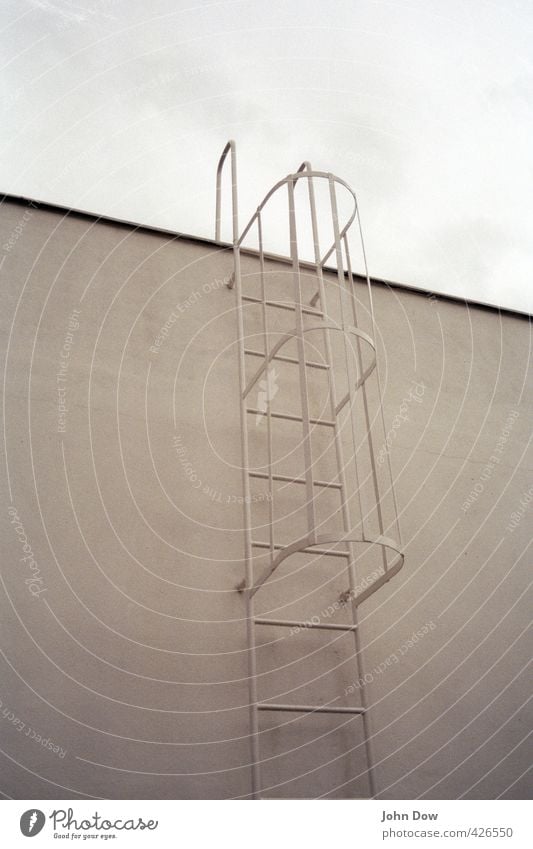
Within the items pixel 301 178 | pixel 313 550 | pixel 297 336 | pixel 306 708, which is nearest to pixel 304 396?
pixel 297 336

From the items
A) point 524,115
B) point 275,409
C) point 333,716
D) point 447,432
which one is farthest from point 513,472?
point 524,115

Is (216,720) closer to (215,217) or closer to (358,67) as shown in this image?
(215,217)

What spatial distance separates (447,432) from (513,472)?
30 centimetres

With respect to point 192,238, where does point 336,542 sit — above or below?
below

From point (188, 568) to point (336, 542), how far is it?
0.46m

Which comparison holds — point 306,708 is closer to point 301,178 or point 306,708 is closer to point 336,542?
point 336,542

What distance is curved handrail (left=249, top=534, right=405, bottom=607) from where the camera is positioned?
2164 mm

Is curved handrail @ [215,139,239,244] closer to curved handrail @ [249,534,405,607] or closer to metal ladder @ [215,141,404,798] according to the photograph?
metal ladder @ [215,141,404,798]

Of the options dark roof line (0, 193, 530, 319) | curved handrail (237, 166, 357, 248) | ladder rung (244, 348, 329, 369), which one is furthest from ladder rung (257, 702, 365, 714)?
dark roof line (0, 193, 530, 319)

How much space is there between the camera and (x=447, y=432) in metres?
3.14

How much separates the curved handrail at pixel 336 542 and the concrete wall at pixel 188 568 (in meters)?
0.13

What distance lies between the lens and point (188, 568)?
2.49 meters

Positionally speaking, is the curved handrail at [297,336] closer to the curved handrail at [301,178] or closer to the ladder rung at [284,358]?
the ladder rung at [284,358]

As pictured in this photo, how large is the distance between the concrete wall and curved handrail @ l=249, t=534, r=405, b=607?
129 mm
